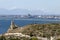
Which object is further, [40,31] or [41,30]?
[41,30]

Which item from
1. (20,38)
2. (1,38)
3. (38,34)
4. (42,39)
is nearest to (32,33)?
(38,34)

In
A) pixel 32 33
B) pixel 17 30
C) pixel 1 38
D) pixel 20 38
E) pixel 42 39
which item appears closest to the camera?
pixel 1 38

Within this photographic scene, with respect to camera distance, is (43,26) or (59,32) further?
(43,26)

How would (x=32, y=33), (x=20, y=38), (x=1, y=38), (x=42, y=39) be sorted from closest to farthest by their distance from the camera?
1. (x=1, y=38)
2. (x=20, y=38)
3. (x=42, y=39)
4. (x=32, y=33)

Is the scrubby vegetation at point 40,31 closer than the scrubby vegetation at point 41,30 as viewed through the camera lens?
Yes

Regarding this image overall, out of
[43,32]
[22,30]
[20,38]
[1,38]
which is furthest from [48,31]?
[1,38]

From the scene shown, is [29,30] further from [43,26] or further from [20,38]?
[20,38]

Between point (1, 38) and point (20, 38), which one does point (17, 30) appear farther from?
point (1, 38)

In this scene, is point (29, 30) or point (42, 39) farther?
point (29, 30)

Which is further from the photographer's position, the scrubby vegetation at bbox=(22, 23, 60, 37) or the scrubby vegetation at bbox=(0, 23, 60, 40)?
the scrubby vegetation at bbox=(22, 23, 60, 37)
